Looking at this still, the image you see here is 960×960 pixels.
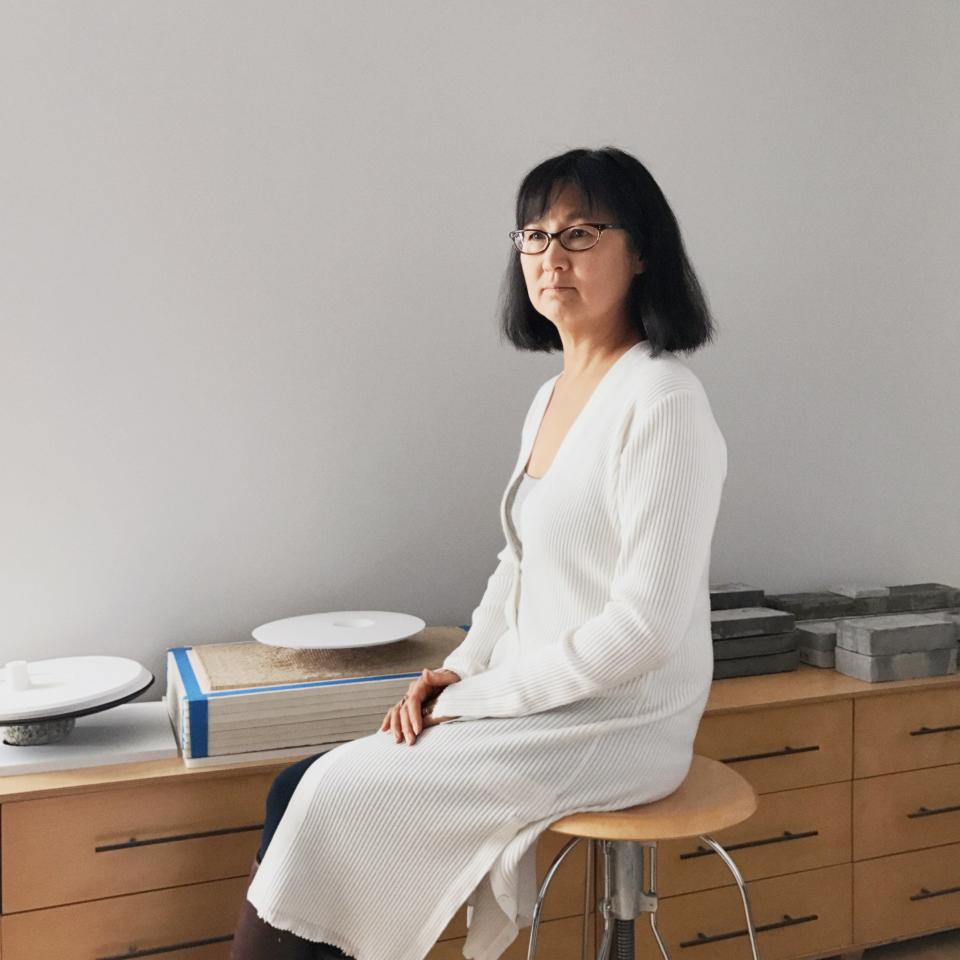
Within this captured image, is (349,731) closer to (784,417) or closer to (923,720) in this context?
(923,720)

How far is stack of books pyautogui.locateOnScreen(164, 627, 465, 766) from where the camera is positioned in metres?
1.63

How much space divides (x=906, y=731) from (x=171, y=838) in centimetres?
137

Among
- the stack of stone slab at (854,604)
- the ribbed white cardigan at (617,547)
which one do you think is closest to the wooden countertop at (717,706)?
the stack of stone slab at (854,604)

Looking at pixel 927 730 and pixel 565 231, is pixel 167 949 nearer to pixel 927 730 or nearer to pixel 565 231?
pixel 565 231

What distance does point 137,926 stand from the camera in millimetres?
1607

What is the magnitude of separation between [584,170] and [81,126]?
3.31 feet

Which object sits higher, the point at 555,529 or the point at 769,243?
the point at 769,243

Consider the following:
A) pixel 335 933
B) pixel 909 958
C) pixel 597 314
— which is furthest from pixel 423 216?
pixel 909 958

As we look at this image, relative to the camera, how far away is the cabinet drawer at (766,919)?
1887 millimetres

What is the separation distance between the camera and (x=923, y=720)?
2.05 meters

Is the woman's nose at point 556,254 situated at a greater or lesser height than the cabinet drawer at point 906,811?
greater

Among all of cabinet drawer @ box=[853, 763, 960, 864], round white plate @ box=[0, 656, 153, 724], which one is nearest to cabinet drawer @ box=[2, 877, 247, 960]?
round white plate @ box=[0, 656, 153, 724]

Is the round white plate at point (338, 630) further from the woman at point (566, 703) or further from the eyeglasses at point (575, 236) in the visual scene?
the eyeglasses at point (575, 236)

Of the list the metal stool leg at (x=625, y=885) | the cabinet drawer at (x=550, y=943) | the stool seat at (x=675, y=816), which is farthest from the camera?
the cabinet drawer at (x=550, y=943)
